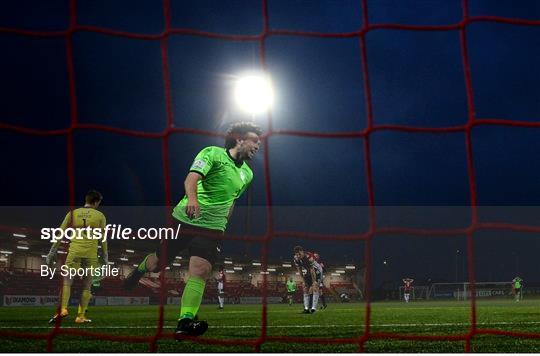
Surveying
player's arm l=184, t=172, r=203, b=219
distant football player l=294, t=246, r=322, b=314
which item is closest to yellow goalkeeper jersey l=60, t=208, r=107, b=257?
player's arm l=184, t=172, r=203, b=219

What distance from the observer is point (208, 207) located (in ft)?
14.4

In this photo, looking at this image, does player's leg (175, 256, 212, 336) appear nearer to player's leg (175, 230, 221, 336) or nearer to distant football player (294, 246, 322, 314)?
player's leg (175, 230, 221, 336)

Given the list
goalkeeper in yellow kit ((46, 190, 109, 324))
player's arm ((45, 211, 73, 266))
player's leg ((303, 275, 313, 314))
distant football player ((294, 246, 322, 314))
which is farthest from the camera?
player's leg ((303, 275, 313, 314))

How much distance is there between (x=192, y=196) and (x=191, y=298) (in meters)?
0.66

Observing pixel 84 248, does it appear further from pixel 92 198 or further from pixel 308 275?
pixel 308 275

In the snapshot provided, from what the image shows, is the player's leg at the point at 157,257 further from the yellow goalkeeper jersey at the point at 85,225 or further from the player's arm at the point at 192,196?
the yellow goalkeeper jersey at the point at 85,225

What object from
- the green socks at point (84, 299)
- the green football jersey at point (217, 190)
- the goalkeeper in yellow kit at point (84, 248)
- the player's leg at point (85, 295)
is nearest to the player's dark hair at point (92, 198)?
the goalkeeper in yellow kit at point (84, 248)

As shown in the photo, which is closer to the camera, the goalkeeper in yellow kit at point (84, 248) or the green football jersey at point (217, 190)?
the green football jersey at point (217, 190)

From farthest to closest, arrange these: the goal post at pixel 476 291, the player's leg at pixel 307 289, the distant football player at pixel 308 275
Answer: the goal post at pixel 476 291, the player's leg at pixel 307 289, the distant football player at pixel 308 275

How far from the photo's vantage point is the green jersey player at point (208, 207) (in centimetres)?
411

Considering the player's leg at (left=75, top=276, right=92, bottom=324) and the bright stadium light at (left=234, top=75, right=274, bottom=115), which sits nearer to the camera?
the player's leg at (left=75, top=276, right=92, bottom=324)

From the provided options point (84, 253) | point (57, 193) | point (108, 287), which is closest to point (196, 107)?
point (57, 193)

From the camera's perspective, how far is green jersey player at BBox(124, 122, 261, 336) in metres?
4.11

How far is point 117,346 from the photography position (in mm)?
4383
